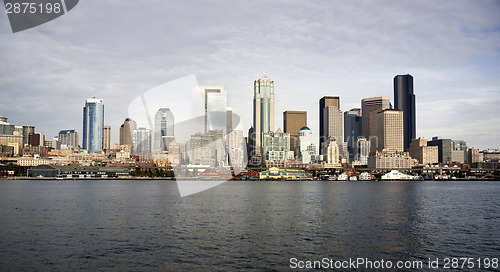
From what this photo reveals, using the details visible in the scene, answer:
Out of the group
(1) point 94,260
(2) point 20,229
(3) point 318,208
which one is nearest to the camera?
(1) point 94,260

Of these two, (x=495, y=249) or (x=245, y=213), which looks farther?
(x=245, y=213)

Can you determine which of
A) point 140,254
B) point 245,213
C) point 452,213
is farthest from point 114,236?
point 452,213

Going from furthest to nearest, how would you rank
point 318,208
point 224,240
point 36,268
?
point 318,208, point 224,240, point 36,268

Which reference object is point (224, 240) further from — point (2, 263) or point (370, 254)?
point (2, 263)

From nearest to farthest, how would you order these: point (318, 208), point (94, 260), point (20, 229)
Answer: point (94, 260), point (20, 229), point (318, 208)

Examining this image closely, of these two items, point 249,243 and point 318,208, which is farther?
point 318,208

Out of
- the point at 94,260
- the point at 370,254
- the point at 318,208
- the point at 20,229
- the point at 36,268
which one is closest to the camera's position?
the point at 36,268

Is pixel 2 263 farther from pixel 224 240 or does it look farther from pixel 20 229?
pixel 224 240

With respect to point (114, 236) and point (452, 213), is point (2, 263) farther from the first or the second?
point (452, 213)

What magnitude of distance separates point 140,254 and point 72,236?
1205 centimetres

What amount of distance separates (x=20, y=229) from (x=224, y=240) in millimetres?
25218

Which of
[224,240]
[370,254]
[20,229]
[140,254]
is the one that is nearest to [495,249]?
[370,254]

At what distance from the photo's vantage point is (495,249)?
38812 mm

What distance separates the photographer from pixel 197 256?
3528 cm
